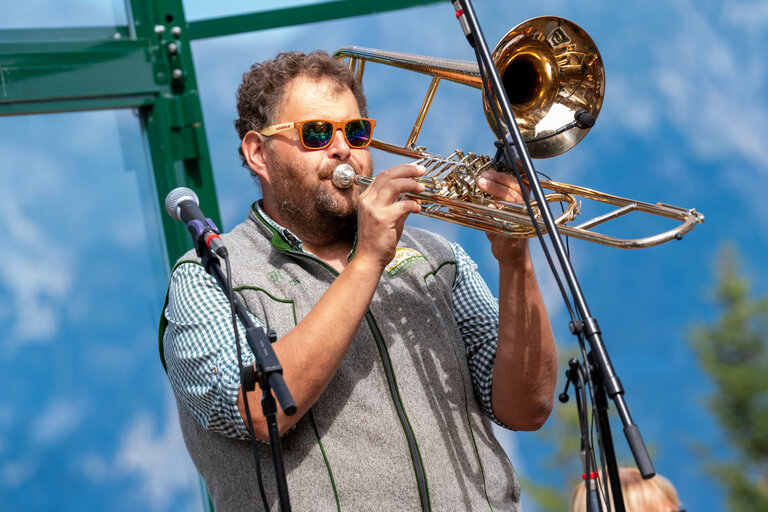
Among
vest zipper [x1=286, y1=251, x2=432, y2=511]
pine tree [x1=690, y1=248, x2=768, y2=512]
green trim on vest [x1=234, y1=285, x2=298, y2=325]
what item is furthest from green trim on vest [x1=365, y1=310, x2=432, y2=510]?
pine tree [x1=690, y1=248, x2=768, y2=512]

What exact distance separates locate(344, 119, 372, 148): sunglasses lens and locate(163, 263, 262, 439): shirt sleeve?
601 millimetres

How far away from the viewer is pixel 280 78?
2.72m

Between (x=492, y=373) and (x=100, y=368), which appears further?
(x=100, y=368)

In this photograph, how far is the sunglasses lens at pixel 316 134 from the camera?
2.58 metres

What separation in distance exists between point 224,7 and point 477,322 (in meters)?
2.62

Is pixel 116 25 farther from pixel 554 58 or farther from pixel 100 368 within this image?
pixel 554 58

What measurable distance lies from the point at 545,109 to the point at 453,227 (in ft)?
8.50

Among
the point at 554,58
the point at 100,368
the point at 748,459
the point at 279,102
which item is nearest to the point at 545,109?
the point at 554,58

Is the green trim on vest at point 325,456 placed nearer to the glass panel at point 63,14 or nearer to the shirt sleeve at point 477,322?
the shirt sleeve at point 477,322

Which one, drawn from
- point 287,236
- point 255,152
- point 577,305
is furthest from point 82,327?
point 577,305

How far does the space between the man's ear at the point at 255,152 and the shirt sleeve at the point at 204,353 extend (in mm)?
503

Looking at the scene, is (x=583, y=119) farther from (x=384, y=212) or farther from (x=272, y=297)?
(x=272, y=297)

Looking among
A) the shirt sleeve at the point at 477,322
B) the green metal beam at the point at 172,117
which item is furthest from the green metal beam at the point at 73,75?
the shirt sleeve at the point at 477,322

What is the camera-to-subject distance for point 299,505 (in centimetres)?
219
